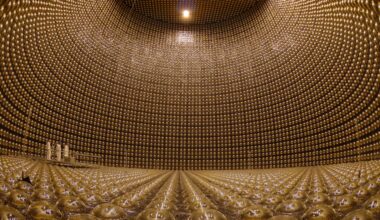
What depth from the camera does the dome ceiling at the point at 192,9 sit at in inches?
623

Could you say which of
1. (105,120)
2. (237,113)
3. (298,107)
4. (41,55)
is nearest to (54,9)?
(41,55)

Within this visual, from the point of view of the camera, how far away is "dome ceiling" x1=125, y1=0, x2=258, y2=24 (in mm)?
15820

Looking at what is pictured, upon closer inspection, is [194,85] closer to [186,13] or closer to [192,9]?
[186,13]

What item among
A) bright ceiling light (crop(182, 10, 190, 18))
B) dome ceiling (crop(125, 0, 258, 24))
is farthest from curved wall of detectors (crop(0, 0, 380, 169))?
bright ceiling light (crop(182, 10, 190, 18))

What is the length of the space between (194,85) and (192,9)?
13.2ft

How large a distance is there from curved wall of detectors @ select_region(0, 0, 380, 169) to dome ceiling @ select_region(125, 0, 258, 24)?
51 cm

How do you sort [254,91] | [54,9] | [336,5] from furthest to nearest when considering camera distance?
1. [254,91]
2. [54,9]
3. [336,5]

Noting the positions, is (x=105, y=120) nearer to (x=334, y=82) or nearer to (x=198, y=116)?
(x=198, y=116)

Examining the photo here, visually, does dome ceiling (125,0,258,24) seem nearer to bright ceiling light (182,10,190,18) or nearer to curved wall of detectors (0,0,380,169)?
bright ceiling light (182,10,190,18)

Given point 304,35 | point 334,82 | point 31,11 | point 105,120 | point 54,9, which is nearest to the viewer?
point 31,11

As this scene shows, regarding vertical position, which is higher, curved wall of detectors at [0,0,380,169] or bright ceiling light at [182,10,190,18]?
bright ceiling light at [182,10,190,18]

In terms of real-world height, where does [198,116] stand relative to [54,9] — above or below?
below

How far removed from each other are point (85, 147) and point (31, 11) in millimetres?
6144

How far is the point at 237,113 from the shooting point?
50.9 ft
